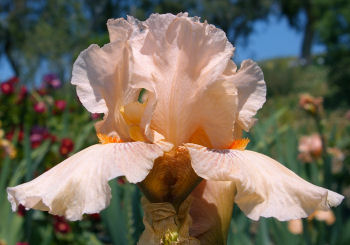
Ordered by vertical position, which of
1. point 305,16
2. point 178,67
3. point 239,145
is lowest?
point 305,16

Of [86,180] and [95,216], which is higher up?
[86,180]

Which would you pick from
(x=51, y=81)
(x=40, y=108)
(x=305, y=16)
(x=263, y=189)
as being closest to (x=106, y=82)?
(x=263, y=189)

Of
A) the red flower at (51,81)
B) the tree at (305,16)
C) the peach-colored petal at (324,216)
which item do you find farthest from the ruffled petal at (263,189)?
the tree at (305,16)

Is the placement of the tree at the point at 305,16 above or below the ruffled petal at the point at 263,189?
below

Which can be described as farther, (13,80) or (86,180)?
(13,80)

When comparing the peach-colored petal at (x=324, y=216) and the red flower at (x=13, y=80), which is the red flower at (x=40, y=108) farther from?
the peach-colored petal at (x=324, y=216)

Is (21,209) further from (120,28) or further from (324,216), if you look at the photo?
(324,216)

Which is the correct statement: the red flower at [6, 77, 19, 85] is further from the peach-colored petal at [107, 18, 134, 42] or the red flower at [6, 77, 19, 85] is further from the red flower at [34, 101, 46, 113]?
the peach-colored petal at [107, 18, 134, 42]
